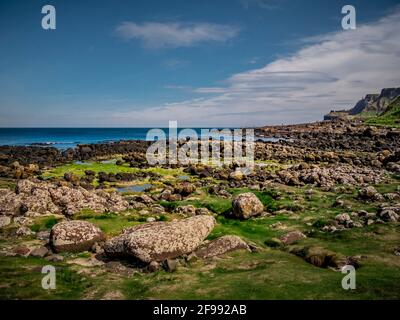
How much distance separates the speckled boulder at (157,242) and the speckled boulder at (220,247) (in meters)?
0.57

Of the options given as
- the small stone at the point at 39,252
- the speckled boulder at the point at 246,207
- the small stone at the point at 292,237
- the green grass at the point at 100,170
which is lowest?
the small stone at the point at 292,237

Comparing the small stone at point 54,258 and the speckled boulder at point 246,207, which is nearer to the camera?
the small stone at point 54,258

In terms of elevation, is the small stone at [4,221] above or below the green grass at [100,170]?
below

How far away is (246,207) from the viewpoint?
1006 inches

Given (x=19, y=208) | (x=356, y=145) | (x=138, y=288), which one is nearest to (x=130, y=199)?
(x=19, y=208)

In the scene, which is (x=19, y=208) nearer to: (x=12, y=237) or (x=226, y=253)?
(x=12, y=237)

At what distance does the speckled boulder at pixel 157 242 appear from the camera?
15.7 meters

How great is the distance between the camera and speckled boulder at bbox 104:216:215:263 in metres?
15.7

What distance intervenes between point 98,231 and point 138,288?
7.38 metres
